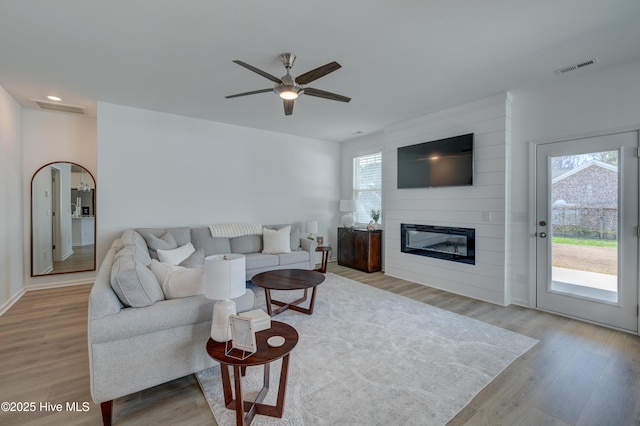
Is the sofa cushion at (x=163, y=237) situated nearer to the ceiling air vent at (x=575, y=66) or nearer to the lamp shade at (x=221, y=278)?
the lamp shade at (x=221, y=278)

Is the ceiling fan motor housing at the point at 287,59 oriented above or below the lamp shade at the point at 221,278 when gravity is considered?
→ above

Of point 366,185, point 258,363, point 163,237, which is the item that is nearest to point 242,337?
point 258,363

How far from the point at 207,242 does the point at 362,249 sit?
2852 mm

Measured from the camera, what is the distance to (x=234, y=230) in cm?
486

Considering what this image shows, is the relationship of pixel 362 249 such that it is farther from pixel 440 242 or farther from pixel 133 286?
pixel 133 286

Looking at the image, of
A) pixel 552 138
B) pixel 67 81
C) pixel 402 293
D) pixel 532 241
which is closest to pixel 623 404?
pixel 532 241

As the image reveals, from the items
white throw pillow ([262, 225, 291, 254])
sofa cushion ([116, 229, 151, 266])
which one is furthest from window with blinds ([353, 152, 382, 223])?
sofa cushion ([116, 229, 151, 266])

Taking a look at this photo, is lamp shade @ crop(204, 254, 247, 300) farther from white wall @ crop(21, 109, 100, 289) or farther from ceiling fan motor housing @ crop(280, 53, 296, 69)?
white wall @ crop(21, 109, 100, 289)

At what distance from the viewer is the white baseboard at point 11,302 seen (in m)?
3.40

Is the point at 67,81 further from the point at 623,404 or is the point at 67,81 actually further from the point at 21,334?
the point at 623,404

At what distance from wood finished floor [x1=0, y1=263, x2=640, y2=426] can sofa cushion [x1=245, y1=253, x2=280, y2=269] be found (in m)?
2.03

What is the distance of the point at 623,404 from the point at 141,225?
5.54 m

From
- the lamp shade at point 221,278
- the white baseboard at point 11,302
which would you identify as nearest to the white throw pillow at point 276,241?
the lamp shade at point 221,278

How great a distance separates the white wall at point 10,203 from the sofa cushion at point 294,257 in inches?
138
